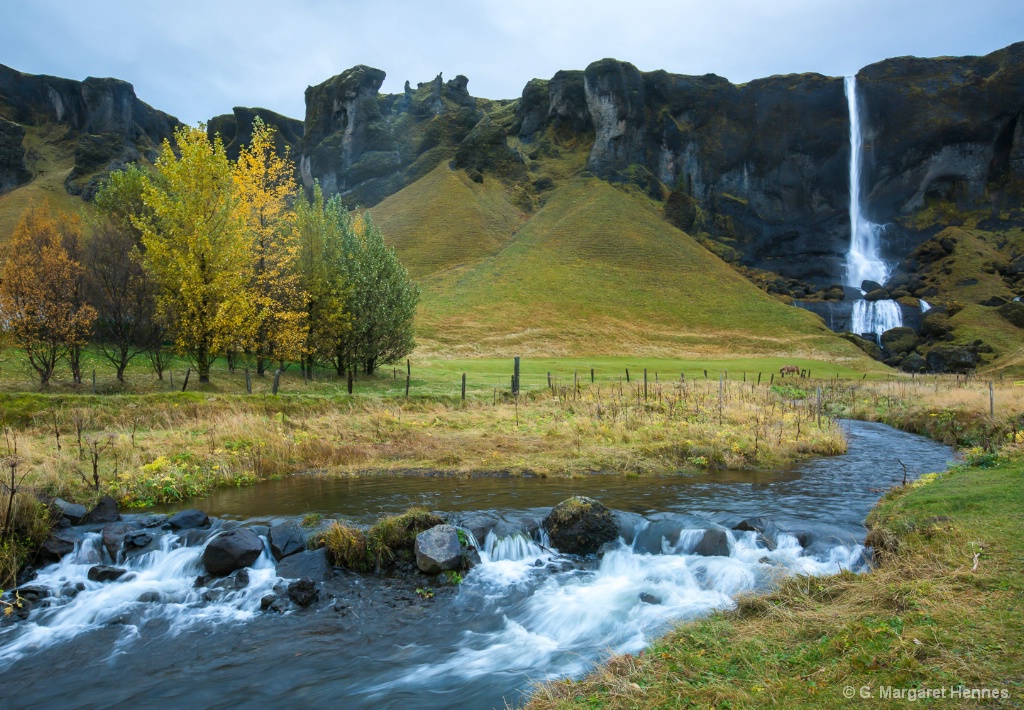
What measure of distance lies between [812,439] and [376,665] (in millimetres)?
18464

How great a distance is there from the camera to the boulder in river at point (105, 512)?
41.3 feet

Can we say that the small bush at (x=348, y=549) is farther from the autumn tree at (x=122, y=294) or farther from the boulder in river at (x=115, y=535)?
the autumn tree at (x=122, y=294)

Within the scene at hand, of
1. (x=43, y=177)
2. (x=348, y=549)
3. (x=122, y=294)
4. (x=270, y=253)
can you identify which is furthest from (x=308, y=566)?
(x=43, y=177)

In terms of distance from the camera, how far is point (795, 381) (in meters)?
44.4

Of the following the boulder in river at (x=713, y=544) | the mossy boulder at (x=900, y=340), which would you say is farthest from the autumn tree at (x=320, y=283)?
the mossy boulder at (x=900, y=340)

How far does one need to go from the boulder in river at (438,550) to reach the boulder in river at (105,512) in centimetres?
703

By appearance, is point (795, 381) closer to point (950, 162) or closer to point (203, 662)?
point (203, 662)

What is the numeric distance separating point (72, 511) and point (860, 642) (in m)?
14.3

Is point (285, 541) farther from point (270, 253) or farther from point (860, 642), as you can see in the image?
point (270, 253)

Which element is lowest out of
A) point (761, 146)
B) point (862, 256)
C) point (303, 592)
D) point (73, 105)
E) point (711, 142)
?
point (303, 592)

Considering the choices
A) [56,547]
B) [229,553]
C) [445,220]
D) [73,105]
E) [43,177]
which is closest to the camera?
[229,553]

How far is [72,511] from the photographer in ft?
40.7

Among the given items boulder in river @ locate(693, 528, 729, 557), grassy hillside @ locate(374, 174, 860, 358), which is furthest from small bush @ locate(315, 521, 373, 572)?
grassy hillside @ locate(374, 174, 860, 358)

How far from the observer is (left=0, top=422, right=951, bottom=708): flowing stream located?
25.5ft
